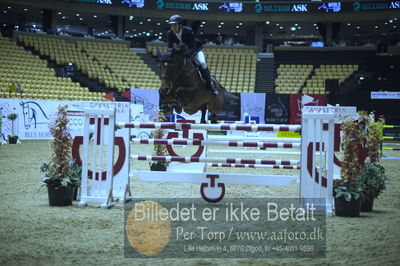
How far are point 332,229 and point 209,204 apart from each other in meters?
1.80

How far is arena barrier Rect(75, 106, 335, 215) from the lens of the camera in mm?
5344

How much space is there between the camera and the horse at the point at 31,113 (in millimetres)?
16734

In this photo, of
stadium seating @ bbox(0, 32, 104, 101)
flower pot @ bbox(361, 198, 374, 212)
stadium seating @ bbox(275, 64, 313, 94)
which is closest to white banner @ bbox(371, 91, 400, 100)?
stadium seating @ bbox(275, 64, 313, 94)

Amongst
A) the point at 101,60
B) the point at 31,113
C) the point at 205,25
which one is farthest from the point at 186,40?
the point at 205,25

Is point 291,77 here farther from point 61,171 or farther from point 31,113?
point 61,171

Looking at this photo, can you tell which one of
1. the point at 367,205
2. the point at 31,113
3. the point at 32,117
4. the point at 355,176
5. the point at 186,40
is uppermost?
the point at 186,40

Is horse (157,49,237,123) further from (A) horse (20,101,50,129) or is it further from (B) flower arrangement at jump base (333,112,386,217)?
(A) horse (20,101,50,129)

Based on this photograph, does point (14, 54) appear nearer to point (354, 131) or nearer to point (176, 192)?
point (176, 192)

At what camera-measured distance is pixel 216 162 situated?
5734 mm

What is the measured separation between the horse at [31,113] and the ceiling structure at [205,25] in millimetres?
13335

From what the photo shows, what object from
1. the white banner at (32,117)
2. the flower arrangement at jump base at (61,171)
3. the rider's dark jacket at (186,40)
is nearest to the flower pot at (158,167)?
the rider's dark jacket at (186,40)

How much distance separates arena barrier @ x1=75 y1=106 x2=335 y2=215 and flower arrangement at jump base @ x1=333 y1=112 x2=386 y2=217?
6.6 inches

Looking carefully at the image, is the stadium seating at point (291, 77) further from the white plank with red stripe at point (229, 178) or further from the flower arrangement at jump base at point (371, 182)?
the white plank with red stripe at point (229, 178)

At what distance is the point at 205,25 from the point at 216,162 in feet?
96.1
